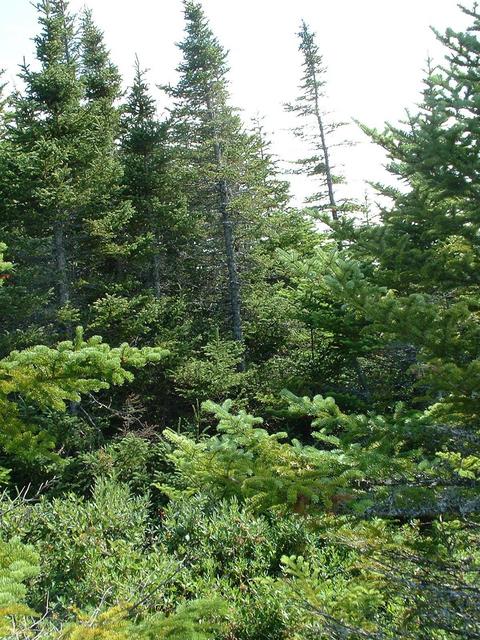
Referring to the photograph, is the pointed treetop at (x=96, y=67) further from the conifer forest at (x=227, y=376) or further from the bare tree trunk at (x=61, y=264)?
the bare tree trunk at (x=61, y=264)

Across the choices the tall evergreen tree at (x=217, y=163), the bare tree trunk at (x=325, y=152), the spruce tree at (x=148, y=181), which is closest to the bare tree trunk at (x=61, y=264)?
the spruce tree at (x=148, y=181)

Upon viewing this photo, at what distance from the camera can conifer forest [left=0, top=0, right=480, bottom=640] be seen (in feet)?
10.7

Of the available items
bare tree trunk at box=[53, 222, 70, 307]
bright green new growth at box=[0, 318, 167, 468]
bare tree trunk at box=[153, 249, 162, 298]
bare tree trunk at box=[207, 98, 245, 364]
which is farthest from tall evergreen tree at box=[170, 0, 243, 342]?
bright green new growth at box=[0, 318, 167, 468]

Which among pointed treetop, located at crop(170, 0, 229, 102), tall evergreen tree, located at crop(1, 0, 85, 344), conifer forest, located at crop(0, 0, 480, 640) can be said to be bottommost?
conifer forest, located at crop(0, 0, 480, 640)

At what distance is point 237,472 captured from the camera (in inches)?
145

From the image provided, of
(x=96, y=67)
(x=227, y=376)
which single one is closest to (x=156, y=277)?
(x=227, y=376)

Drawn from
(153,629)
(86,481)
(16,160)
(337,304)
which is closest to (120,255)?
(16,160)

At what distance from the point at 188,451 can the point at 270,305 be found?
1389cm

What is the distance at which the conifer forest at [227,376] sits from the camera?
3.26 m

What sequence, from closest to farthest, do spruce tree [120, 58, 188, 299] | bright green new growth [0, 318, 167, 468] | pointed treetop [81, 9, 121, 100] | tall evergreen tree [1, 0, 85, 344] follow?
1. bright green new growth [0, 318, 167, 468]
2. tall evergreen tree [1, 0, 85, 344]
3. spruce tree [120, 58, 188, 299]
4. pointed treetop [81, 9, 121, 100]

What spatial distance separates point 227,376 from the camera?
49.5 ft

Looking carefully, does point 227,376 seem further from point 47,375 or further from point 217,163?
point 47,375

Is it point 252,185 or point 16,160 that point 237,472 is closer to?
point 16,160

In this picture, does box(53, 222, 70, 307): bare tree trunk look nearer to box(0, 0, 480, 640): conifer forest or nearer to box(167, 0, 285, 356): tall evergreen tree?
box(0, 0, 480, 640): conifer forest
